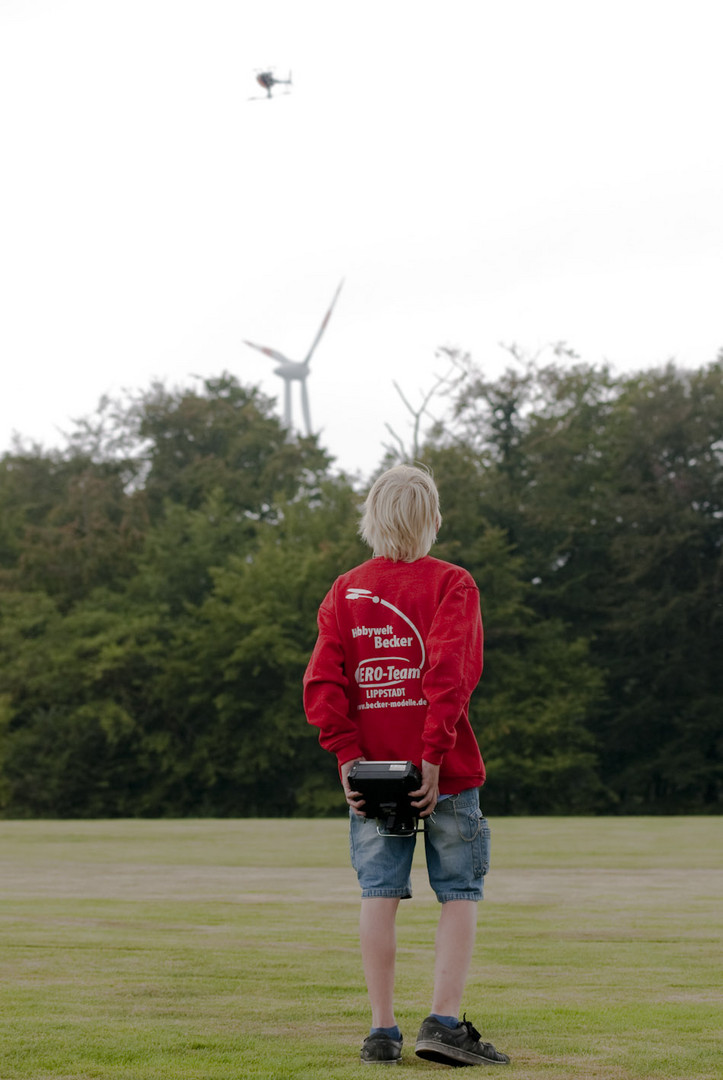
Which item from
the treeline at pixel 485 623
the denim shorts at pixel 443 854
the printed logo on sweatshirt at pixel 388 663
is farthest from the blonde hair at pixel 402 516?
the treeline at pixel 485 623

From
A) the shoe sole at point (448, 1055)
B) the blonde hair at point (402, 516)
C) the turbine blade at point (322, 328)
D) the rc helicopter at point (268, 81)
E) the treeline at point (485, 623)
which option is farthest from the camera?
the turbine blade at point (322, 328)

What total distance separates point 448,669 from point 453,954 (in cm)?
92

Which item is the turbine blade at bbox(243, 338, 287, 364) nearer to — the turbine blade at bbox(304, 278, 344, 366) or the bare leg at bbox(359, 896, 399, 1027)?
the turbine blade at bbox(304, 278, 344, 366)

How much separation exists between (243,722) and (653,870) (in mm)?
34347

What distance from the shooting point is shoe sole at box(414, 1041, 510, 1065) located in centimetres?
429

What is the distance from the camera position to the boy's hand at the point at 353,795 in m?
4.48

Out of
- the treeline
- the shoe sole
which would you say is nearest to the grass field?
the shoe sole

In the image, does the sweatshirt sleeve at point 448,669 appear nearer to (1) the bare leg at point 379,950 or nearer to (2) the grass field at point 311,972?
(1) the bare leg at point 379,950

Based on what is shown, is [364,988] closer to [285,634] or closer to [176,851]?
[176,851]

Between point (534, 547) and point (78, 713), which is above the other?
point (534, 547)

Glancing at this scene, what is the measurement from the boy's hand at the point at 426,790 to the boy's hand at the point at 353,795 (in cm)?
17

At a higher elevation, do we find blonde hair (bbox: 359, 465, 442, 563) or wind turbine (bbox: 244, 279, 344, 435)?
wind turbine (bbox: 244, 279, 344, 435)

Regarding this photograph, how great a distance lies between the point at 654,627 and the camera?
45375mm

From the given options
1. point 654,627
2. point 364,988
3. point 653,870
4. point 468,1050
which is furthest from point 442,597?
point 654,627
